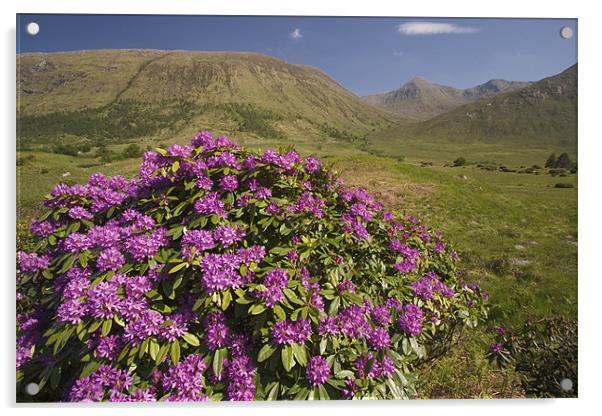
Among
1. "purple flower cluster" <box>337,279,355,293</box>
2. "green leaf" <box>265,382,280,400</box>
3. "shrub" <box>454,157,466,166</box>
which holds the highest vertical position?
"shrub" <box>454,157,466,166</box>

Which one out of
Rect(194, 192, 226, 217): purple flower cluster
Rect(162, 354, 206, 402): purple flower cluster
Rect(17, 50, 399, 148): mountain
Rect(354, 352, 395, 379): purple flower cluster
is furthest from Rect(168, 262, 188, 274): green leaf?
Rect(17, 50, 399, 148): mountain

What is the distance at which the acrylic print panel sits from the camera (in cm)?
175

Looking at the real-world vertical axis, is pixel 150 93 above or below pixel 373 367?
above

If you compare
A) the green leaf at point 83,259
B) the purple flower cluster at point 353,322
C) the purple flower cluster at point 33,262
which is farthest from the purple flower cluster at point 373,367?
the purple flower cluster at point 33,262

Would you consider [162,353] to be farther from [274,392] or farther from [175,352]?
[274,392]

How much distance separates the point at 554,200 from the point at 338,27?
2.34 meters

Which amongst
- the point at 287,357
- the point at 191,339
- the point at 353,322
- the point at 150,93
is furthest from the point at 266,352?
the point at 150,93

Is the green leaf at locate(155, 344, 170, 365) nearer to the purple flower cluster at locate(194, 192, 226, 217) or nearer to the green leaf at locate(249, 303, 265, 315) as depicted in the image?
the green leaf at locate(249, 303, 265, 315)

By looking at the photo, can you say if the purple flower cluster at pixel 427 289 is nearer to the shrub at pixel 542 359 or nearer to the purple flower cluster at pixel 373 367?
the purple flower cluster at pixel 373 367

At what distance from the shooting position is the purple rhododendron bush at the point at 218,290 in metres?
1.67

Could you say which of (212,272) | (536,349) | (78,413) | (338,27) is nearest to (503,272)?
Result: (536,349)

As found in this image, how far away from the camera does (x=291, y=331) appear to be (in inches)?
65.8
